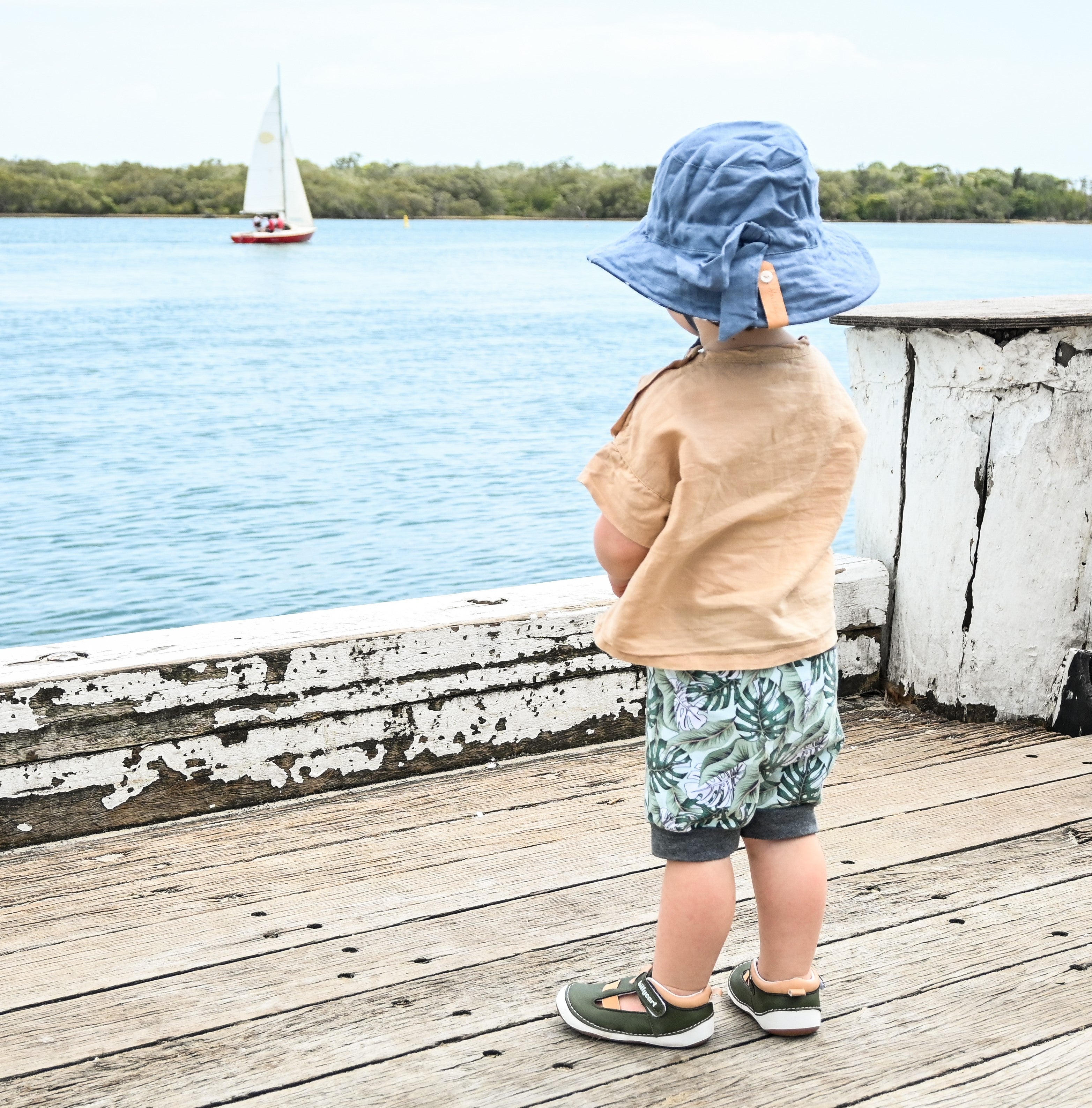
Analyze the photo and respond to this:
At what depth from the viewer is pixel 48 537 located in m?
12.2

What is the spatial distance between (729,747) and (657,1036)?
1.38 feet

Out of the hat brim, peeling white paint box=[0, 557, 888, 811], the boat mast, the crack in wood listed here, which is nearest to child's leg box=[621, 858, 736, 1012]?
the hat brim

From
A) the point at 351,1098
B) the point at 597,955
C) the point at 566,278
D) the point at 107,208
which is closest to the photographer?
the point at 351,1098

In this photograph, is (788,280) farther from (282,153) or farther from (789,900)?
(282,153)

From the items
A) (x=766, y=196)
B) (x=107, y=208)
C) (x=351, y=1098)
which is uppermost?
(x=107, y=208)

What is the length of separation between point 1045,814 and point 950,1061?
83 cm

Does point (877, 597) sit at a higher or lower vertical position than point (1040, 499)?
lower

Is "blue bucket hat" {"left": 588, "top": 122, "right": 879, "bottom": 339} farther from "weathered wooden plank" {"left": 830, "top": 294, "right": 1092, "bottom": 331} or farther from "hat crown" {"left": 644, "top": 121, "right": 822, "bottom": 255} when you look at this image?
"weathered wooden plank" {"left": 830, "top": 294, "right": 1092, "bottom": 331}

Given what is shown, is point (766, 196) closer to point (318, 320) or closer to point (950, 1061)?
point (950, 1061)

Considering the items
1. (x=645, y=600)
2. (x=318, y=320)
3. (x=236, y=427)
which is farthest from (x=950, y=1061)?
(x=318, y=320)

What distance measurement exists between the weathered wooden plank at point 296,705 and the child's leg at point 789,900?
939mm

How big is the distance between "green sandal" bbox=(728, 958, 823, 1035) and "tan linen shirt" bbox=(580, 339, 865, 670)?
1.51ft

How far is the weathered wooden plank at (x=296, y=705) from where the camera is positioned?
2.22 m

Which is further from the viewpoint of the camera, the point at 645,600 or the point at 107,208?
the point at 107,208
